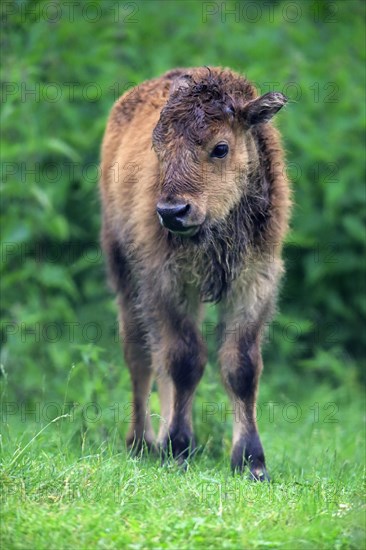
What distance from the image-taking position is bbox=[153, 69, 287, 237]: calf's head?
747 cm

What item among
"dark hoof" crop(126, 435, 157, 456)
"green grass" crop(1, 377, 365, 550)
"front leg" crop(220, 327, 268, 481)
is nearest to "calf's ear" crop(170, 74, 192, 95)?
"front leg" crop(220, 327, 268, 481)

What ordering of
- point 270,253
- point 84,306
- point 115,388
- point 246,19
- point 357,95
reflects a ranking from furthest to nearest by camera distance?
point 246,19 < point 357,95 < point 84,306 < point 115,388 < point 270,253

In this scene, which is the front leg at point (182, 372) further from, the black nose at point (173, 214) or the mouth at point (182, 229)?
the black nose at point (173, 214)

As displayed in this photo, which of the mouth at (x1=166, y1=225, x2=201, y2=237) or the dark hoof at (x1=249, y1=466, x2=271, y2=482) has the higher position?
the mouth at (x1=166, y1=225, x2=201, y2=237)

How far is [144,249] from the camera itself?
833 cm

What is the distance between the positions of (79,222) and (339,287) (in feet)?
10.7

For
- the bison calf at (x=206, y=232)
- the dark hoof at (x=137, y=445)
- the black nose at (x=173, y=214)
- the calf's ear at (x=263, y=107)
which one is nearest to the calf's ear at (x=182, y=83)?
the bison calf at (x=206, y=232)

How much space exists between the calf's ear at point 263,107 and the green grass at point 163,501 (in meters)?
2.49

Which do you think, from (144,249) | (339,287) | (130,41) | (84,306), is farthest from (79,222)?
(144,249)

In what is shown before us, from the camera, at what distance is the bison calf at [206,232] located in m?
7.64

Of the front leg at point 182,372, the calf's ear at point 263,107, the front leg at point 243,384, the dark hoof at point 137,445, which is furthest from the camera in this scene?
the dark hoof at point 137,445

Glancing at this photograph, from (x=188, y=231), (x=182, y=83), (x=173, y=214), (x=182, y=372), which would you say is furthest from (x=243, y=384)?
(x=182, y=83)

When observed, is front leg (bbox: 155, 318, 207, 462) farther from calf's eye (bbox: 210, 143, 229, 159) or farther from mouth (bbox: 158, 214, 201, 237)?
calf's eye (bbox: 210, 143, 229, 159)

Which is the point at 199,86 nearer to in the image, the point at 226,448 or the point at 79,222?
the point at 226,448
